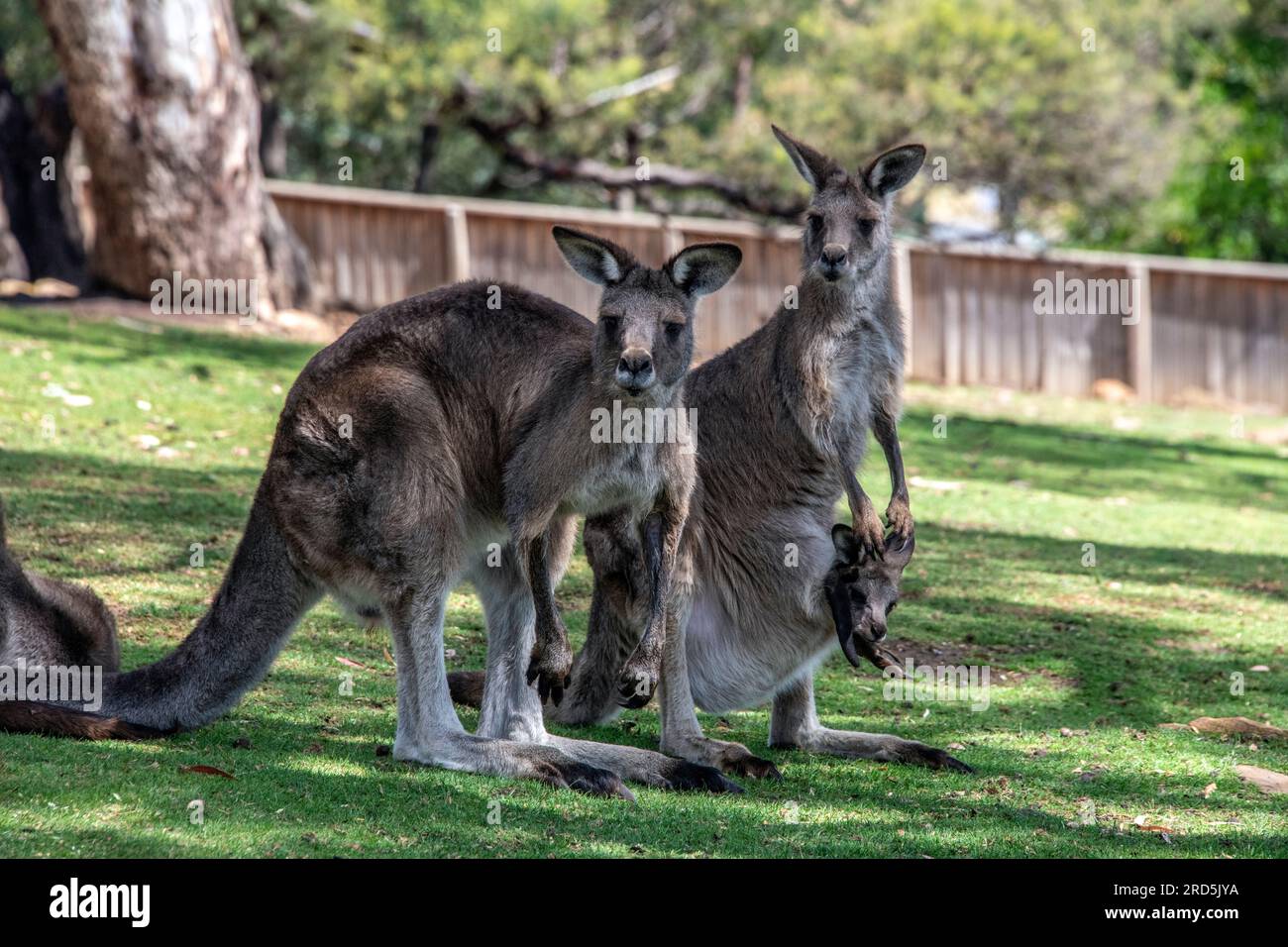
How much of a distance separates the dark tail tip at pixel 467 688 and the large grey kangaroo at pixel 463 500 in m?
0.55

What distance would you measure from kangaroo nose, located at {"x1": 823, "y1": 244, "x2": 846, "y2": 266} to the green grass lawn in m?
1.73

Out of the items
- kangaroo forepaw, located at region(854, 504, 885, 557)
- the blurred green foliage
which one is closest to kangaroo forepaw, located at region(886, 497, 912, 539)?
kangaroo forepaw, located at region(854, 504, 885, 557)

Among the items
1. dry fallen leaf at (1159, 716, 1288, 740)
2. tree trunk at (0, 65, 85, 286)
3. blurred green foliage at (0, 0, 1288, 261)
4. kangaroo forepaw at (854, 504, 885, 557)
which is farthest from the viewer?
blurred green foliage at (0, 0, 1288, 261)

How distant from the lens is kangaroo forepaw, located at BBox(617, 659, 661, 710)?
4836mm

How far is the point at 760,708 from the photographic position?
6297 mm

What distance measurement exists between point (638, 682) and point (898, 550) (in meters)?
1.29

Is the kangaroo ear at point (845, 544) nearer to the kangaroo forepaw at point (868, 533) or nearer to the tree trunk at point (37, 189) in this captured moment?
the kangaroo forepaw at point (868, 533)

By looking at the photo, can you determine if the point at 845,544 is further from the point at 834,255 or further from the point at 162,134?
the point at 162,134

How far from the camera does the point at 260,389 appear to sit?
423 inches

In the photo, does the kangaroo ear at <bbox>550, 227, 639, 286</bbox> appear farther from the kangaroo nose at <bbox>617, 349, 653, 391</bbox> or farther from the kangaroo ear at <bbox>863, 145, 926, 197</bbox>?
the kangaroo ear at <bbox>863, 145, 926, 197</bbox>

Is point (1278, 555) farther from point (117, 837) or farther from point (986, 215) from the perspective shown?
point (986, 215)

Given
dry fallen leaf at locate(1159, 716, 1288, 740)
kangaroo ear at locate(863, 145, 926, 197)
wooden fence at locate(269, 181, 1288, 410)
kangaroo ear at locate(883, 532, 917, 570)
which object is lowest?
dry fallen leaf at locate(1159, 716, 1288, 740)

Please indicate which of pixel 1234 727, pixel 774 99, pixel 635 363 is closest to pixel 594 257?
pixel 635 363

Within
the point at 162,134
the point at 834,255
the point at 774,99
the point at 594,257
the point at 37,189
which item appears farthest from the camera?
the point at 774,99
